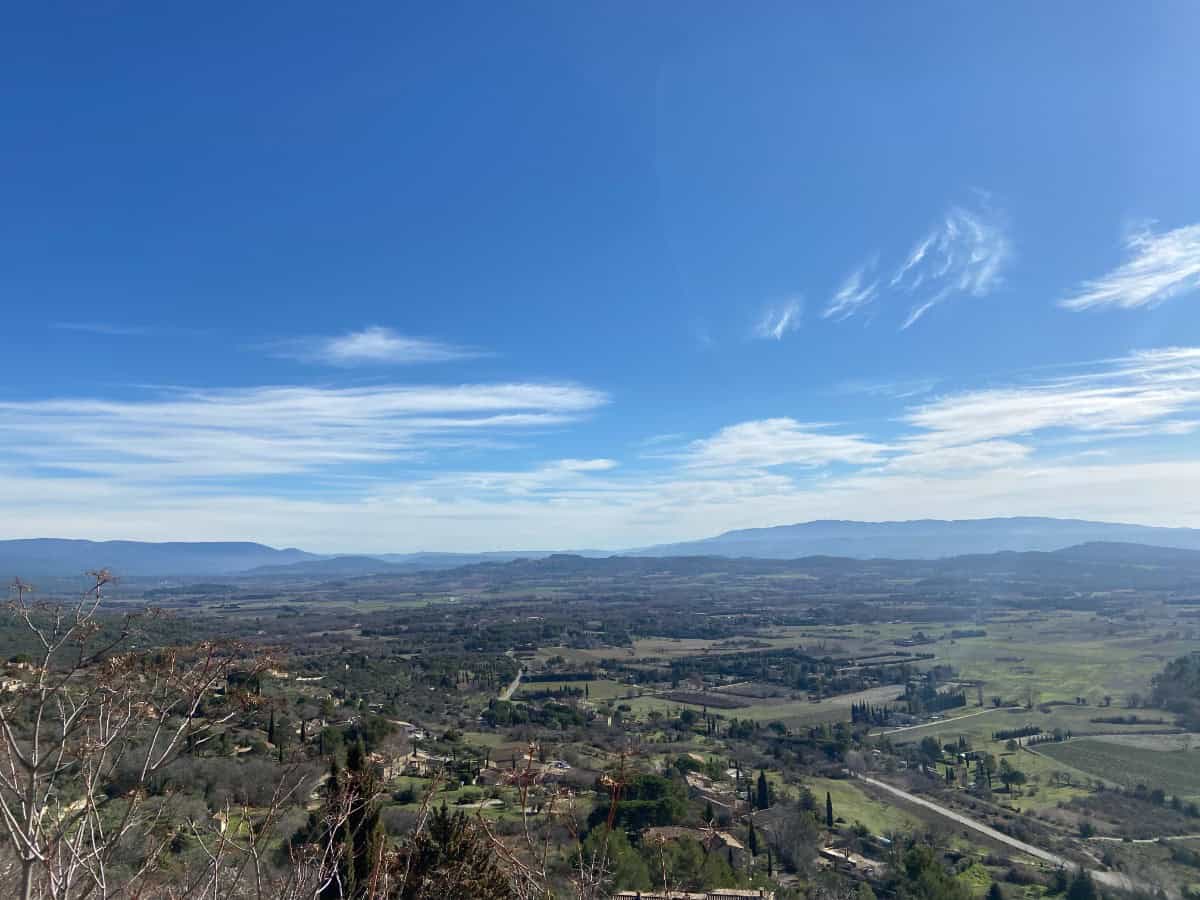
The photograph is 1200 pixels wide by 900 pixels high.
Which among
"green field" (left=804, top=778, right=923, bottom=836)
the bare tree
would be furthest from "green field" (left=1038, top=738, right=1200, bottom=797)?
the bare tree

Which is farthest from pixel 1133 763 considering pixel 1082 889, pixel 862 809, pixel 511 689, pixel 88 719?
pixel 511 689

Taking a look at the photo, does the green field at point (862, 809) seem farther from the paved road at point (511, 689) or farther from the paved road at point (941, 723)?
the paved road at point (511, 689)

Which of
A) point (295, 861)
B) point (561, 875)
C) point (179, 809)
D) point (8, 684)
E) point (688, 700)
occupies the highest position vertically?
point (8, 684)

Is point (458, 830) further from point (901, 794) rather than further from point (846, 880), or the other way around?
point (901, 794)

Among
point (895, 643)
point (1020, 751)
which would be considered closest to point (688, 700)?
point (1020, 751)

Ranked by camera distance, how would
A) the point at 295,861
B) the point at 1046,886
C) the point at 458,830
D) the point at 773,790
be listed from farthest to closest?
the point at 773,790 < the point at 1046,886 < the point at 458,830 < the point at 295,861

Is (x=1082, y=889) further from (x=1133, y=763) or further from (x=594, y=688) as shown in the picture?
(x=594, y=688)

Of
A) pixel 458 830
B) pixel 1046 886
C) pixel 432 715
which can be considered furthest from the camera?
pixel 432 715
